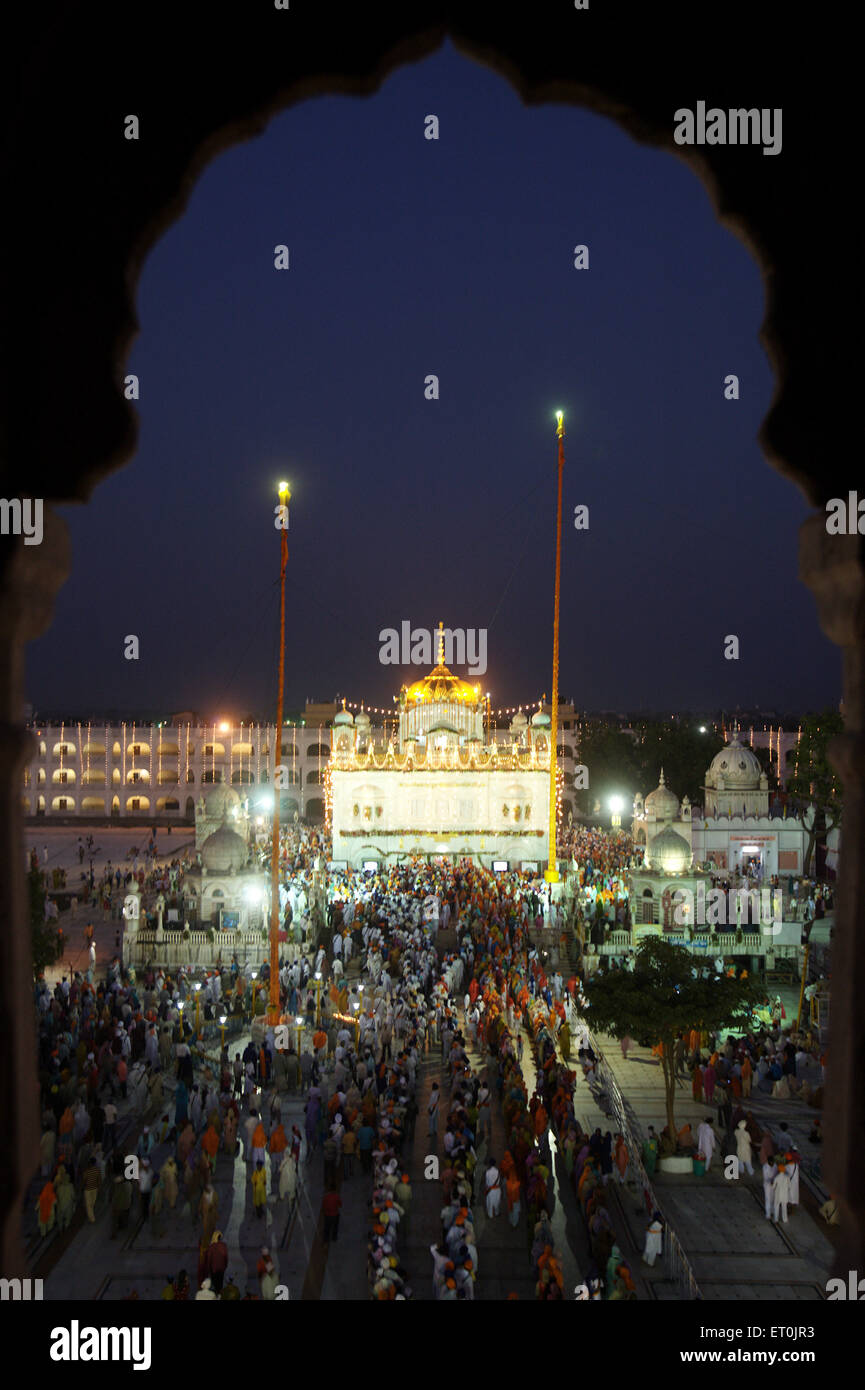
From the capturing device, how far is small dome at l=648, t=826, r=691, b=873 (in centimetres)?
2834

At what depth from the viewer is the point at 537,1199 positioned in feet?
37.1

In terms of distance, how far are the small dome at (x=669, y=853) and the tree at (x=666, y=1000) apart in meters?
13.0

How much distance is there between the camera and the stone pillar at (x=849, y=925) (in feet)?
9.95

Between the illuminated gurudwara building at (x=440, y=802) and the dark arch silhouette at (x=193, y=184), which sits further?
the illuminated gurudwara building at (x=440, y=802)

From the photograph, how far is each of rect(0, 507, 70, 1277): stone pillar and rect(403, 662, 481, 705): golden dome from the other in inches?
1750

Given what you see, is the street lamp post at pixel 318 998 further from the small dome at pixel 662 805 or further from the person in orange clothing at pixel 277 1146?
the small dome at pixel 662 805

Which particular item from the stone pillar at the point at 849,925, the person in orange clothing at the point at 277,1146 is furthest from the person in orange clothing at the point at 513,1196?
the stone pillar at the point at 849,925

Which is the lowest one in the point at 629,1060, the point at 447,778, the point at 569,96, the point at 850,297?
the point at 629,1060

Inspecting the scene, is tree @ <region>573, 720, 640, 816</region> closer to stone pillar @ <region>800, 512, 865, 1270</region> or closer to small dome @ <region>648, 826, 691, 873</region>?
small dome @ <region>648, 826, 691, 873</region>

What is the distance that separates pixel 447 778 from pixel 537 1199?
3202 centimetres

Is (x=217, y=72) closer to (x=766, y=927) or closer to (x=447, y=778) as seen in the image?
(x=766, y=927)

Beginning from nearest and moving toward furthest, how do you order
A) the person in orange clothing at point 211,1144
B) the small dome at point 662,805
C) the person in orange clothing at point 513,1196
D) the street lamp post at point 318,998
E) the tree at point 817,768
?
the person in orange clothing at point 513,1196 < the person in orange clothing at point 211,1144 < the street lamp post at point 318,998 < the tree at point 817,768 < the small dome at point 662,805

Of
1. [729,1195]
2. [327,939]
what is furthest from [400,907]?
[729,1195]
